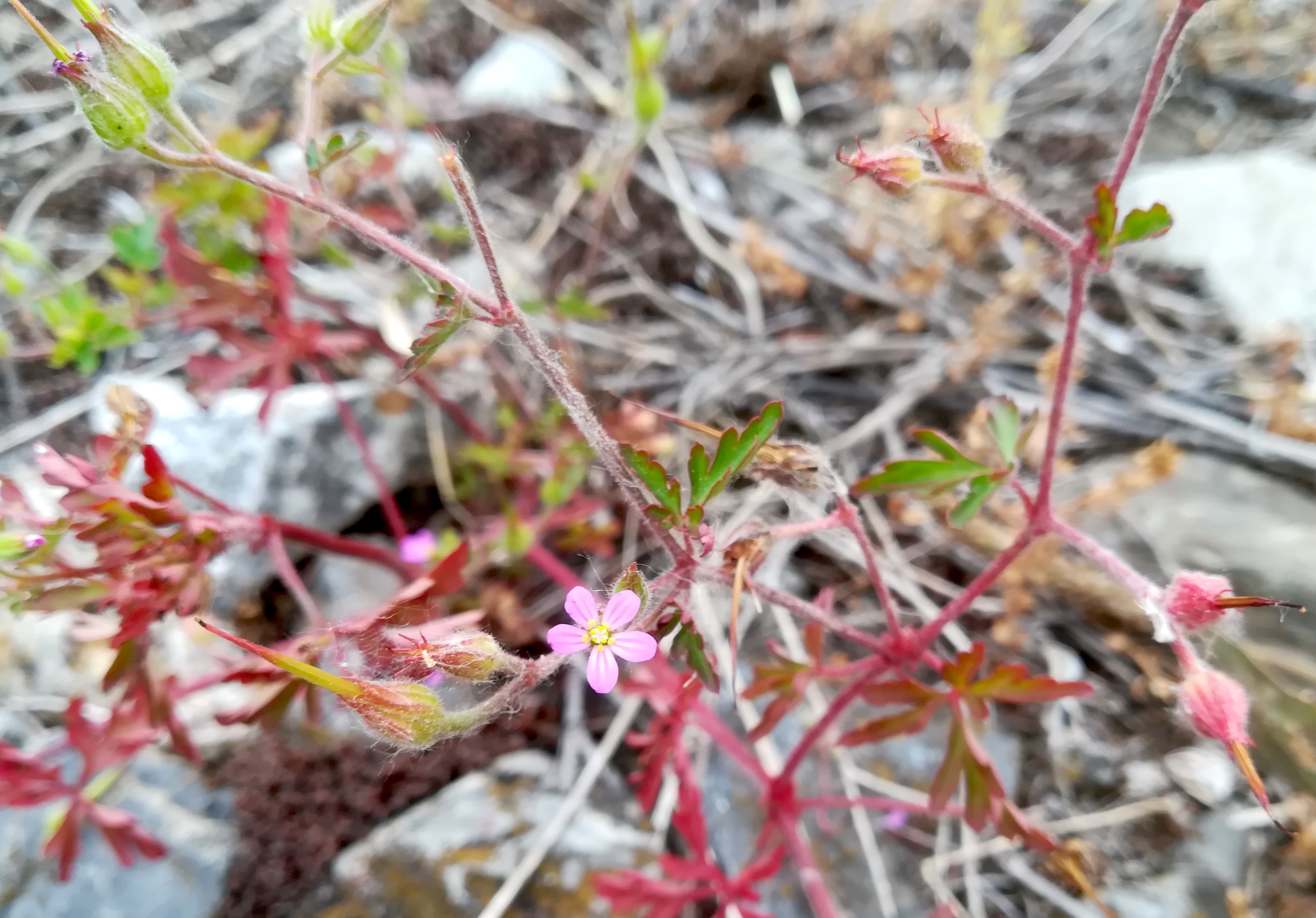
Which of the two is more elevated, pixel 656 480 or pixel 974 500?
pixel 656 480

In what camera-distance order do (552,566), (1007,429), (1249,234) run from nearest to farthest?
(1007,429) < (552,566) < (1249,234)

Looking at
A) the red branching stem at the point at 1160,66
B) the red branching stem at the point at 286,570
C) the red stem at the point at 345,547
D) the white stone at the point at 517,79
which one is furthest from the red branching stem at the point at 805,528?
the white stone at the point at 517,79

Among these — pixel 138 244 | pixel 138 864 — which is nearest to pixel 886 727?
pixel 138 864

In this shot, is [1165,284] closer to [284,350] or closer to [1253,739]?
[1253,739]

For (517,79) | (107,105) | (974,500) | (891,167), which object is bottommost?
(974,500)

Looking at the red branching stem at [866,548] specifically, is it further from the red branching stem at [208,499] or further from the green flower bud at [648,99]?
the green flower bud at [648,99]

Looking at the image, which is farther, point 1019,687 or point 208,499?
point 208,499

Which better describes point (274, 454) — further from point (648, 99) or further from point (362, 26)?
point (648, 99)
